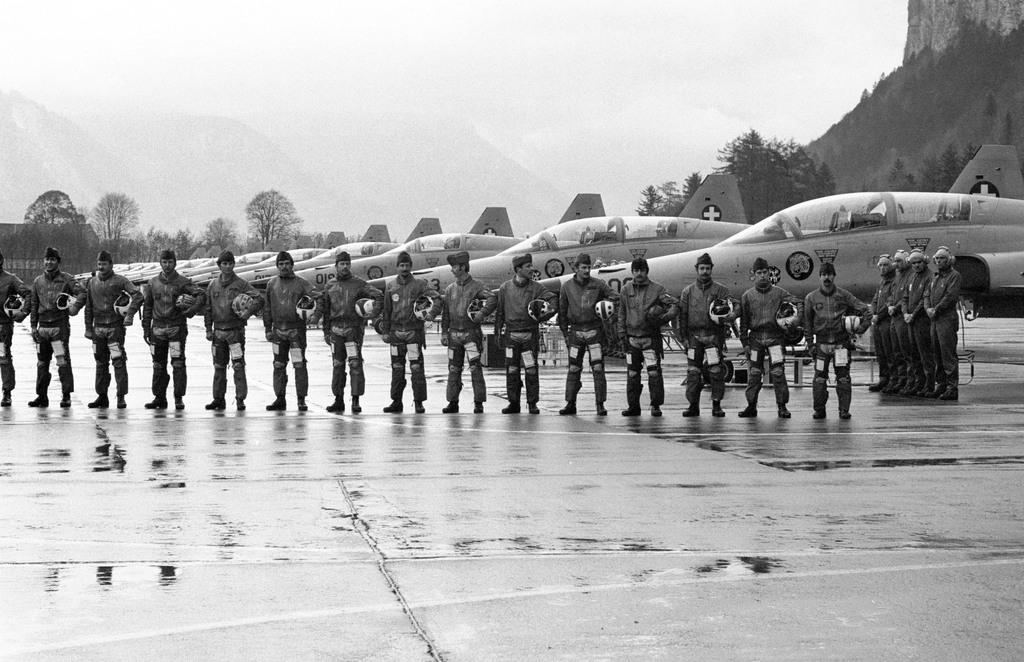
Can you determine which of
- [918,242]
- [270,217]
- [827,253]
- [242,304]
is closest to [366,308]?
[242,304]

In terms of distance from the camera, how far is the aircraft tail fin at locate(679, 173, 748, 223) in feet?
107

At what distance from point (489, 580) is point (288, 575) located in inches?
37.3

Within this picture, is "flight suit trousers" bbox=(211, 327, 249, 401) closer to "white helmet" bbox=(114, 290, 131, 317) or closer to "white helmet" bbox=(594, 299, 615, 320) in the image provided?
"white helmet" bbox=(114, 290, 131, 317)

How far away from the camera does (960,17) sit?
190 meters

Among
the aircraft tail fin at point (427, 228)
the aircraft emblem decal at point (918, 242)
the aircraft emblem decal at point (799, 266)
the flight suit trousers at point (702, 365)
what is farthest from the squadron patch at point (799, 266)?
the aircraft tail fin at point (427, 228)

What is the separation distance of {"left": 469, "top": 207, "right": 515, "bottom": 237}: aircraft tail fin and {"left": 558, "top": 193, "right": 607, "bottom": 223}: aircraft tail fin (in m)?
6.21

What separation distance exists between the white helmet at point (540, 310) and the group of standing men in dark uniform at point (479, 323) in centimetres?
2

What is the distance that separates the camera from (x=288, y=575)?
6.26 metres

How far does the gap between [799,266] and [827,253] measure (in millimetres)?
553

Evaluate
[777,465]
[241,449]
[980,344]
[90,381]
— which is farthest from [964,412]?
[980,344]

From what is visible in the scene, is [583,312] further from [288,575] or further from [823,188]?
[823,188]

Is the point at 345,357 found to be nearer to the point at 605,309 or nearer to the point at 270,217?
the point at 605,309

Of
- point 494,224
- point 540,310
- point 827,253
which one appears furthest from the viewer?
point 494,224

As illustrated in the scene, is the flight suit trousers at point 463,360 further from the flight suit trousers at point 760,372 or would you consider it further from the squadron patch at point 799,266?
the squadron patch at point 799,266
